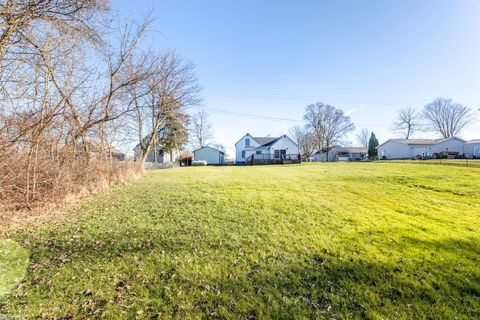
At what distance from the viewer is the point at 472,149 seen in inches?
1471

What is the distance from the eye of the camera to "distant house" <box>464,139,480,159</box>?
36.2 metres

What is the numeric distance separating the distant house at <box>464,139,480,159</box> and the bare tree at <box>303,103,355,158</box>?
61.8 feet

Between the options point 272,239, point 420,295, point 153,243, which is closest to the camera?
point 420,295

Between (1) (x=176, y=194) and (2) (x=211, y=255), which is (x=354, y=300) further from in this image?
(1) (x=176, y=194)

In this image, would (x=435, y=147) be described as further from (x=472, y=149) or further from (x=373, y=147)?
(x=373, y=147)

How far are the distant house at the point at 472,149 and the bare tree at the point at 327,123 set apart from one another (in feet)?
61.8

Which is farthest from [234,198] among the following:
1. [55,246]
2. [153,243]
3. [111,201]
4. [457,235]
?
[457,235]

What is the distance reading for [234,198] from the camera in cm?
715

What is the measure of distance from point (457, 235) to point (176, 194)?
7.79 m

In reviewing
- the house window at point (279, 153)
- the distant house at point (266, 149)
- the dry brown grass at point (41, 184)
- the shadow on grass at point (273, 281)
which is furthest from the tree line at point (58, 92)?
the house window at point (279, 153)

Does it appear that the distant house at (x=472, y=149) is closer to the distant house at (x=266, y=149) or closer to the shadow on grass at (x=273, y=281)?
the distant house at (x=266, y=149)

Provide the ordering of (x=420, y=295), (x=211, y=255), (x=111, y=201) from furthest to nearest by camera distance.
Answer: (x=111, y=201) → (x=211, y=255) → (x=420, y=295)

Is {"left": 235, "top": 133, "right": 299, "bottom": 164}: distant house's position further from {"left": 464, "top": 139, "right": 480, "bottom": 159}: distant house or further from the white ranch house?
{"left": 464, "top": 139, "right": 480, "bottom": 159}: distant house

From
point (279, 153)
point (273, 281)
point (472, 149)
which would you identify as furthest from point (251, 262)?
point (472, 149)
